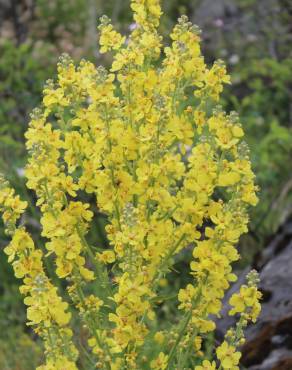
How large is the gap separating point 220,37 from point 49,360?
606cm

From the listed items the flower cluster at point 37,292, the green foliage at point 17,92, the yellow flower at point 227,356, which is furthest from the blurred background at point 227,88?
the flower cluster at point 37,292

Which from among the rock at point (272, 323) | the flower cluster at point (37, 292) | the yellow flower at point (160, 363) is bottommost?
the rock at point (272, 323)

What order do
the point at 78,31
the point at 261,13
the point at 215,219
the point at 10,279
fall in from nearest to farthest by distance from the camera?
the point at 215,219 < the point at 10,279 < the point at 261,13 < the point at 78,31

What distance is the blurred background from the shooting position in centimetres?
485

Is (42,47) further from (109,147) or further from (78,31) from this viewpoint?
(109,147)

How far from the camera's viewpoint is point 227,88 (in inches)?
302

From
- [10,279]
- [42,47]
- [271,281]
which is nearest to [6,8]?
[42,47]

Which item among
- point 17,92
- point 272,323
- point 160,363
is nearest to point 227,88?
point 17,92

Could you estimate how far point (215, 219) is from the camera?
2.39 m

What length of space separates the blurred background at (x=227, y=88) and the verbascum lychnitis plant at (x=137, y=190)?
94 cm

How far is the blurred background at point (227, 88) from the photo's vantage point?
485cm

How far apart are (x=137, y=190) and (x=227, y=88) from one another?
5.32 meters

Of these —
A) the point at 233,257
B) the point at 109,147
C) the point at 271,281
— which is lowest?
the point at 271,281

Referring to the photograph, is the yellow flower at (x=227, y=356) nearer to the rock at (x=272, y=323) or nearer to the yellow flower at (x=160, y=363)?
the yellow flower at (x=160, y=363)
